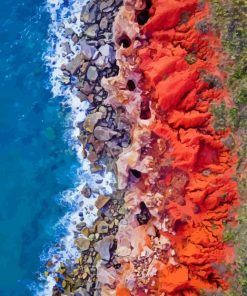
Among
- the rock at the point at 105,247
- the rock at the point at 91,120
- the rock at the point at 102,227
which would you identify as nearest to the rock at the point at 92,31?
the rock at the point at 91,120

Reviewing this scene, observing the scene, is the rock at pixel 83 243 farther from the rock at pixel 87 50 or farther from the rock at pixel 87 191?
the rock at pixel 87 50

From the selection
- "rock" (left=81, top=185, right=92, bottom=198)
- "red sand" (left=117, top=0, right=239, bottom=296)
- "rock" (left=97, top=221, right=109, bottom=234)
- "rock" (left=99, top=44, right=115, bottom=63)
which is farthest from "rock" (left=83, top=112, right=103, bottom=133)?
"rock" (left=97, top=221, right=109, bottom=234)

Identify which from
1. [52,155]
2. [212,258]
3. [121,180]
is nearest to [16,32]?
[52,155]

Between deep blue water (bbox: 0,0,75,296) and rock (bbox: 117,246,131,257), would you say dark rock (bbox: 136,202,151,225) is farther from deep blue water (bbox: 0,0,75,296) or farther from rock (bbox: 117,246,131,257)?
deep blue water (bbox: 0,0,75,296)

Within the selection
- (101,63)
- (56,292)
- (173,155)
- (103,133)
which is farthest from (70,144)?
(56,292)

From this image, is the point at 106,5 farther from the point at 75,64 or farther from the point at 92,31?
the point at 75,64

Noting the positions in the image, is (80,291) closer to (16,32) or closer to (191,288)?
(191,288)

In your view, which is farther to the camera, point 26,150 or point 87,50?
point 26,150
